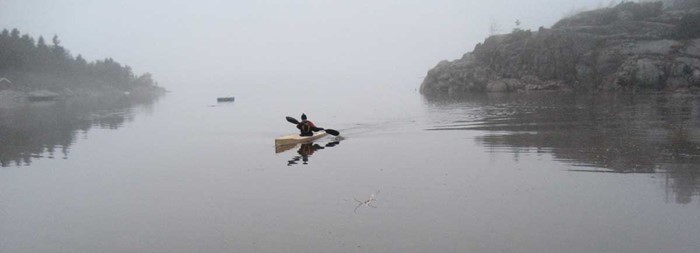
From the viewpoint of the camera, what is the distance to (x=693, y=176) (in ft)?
53.0

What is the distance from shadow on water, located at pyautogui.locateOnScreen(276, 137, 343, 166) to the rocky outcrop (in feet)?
208

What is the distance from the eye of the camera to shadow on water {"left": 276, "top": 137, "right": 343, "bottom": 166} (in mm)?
22609

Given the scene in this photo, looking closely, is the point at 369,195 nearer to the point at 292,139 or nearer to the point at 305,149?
the point at 305,149

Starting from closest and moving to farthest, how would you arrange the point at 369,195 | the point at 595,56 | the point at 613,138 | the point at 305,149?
the point at 369,195
the point at 613,138
the point at 305,149
the point at 595,56

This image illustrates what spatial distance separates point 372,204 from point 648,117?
97.6ft

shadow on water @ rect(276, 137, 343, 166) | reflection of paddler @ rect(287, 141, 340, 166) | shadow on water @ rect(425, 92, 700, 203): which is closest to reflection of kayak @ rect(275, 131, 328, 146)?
shadow on water @ rect(276, 137, 343, 166)

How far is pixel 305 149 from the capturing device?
26484mm

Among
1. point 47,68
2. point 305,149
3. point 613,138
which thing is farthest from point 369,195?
Answer: point 47,68

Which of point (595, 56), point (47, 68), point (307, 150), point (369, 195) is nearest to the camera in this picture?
point (369, 195)

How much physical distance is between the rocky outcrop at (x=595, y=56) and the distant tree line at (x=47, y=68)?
289ft

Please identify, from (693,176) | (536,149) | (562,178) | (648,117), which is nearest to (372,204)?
(562,178)

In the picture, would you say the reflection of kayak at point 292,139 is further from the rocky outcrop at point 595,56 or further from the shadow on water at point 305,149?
the rocky outcrop at point 595,56

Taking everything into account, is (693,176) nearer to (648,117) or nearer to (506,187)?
(506,187)

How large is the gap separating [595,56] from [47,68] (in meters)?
122
